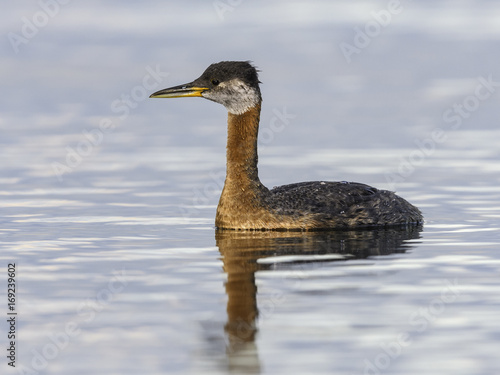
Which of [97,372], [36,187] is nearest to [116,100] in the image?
Answer: [36,187]

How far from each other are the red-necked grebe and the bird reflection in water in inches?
9.3

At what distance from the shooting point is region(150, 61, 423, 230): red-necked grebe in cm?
1627

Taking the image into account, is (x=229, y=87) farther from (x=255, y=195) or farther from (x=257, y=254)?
(x=257, y=254)

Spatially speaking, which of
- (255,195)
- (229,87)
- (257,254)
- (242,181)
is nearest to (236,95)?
(229,87)

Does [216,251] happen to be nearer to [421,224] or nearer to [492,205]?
[421,224]

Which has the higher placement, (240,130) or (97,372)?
(240,130)

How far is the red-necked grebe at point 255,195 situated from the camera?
16.3m

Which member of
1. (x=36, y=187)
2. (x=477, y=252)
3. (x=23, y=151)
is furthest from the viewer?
(x=23, y=151)

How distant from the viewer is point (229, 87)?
16.8m

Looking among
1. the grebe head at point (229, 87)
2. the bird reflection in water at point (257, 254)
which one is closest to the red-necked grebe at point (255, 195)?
the grebe head at point (229, 87)

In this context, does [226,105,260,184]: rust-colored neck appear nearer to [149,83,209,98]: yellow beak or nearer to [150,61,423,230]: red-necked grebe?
[150,61,423,230]: red-necked grebe

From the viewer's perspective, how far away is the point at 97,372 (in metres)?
9.04

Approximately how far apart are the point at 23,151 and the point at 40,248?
10319 mm

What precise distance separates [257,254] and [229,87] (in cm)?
361
